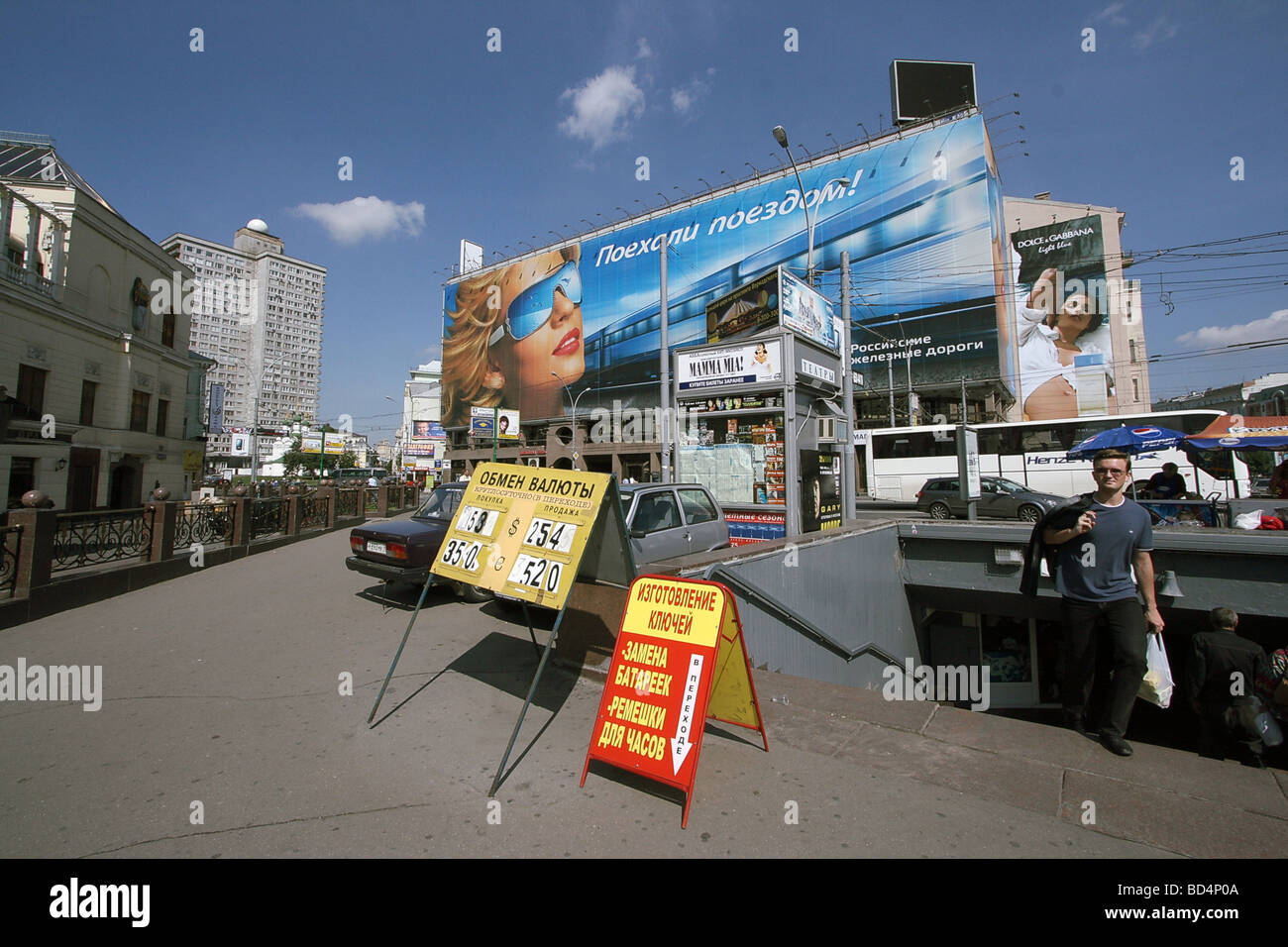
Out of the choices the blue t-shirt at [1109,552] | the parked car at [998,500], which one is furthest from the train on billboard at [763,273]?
the blue t-shirt at [1109,552]

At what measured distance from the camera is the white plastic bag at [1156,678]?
13.2 ft

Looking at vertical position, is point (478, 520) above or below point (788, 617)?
above

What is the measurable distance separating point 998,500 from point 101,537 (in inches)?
944

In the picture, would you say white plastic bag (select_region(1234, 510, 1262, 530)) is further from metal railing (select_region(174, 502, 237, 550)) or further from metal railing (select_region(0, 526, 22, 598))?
metal railing (select_region(174, 502, 237, 550))

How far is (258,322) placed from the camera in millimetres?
107812

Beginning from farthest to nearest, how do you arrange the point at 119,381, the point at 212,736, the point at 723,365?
1. the point at 119,381
2. the point at 723,365
3. the point at 212,736

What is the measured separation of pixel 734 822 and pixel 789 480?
6.51m

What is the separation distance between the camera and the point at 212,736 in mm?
3902

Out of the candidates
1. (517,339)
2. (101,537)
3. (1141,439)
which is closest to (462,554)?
(101,537)

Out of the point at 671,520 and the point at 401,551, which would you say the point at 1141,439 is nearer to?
the point at 671,520

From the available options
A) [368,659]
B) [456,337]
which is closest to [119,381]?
[368,659]

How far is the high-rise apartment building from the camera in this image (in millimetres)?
96375
